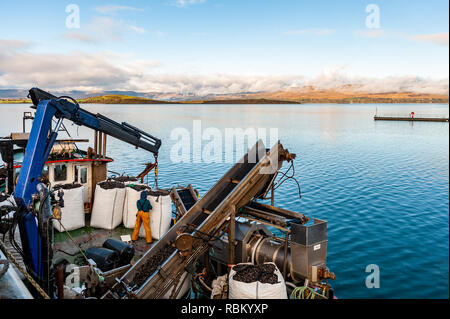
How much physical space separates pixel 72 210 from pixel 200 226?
5805 millimetres

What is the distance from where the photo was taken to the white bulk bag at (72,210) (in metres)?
11.7

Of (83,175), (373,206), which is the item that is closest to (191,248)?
(83,175)

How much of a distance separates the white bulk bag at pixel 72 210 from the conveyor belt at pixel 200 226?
481 cm

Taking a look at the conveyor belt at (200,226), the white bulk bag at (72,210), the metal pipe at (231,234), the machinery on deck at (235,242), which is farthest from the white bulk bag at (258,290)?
the white bulk bag at (72,210)

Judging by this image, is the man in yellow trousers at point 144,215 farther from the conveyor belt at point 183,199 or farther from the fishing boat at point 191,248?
the conveyor belt at point 183,199

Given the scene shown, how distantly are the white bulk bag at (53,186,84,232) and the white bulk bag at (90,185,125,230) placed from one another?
0.50 metres

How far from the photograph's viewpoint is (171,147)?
4681 cm

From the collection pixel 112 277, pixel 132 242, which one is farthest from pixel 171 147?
pixel 112 277

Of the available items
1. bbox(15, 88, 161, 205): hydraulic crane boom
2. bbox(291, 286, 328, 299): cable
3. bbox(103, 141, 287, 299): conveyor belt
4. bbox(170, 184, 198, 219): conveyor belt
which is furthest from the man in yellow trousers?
bbox(291, 286, 328, 299): cable

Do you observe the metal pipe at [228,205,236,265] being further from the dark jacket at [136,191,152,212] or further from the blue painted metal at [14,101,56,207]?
the blue painted metal at [14,101,56,207]

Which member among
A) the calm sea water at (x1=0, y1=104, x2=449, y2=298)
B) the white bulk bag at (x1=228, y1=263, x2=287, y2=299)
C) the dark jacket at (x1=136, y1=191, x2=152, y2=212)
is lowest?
the calm sea water at (x1=0, y1=104, x2=449, y2=298)

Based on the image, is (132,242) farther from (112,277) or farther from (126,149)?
(126,149)

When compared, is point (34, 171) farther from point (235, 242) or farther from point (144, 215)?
point (235, 242)

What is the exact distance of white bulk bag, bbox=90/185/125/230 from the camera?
11935 mm
